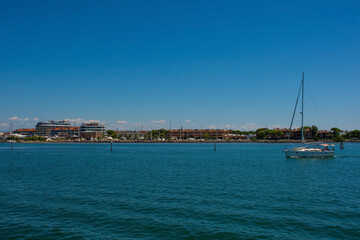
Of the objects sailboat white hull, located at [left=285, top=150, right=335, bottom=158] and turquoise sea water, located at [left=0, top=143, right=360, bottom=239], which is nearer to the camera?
turquoise sea water, located at [left=0, top=143, right=360, bottom=239]

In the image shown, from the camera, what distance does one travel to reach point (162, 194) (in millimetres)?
24656

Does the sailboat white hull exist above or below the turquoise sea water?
above

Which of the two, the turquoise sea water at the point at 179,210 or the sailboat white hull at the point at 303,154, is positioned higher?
the sailboat white hull at the point at 303,154

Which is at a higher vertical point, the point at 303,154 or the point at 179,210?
the point at 303,154

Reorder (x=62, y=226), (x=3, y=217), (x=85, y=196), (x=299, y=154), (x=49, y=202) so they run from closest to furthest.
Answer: (x=62, y=226) → (x=3, y=217) → (x=49, y=202) → (x=85, y=196) → (x=299, y=154)

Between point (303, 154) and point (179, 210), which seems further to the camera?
point (303, 154)

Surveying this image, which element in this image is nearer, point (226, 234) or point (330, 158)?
point (226, 234)

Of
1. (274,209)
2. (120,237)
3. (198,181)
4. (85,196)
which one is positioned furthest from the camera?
(198,181)

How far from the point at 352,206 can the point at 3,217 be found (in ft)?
72.9

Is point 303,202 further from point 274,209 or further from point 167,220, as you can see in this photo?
point 167,220

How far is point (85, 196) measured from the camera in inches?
942

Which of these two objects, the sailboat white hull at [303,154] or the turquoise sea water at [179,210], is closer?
the turquoise sea water at [179,210]

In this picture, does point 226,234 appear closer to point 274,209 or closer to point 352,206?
point 274,209

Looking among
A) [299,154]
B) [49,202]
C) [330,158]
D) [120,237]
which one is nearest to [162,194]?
[49,202]
